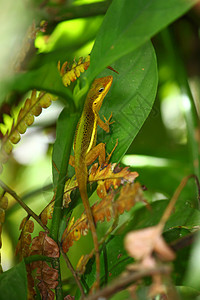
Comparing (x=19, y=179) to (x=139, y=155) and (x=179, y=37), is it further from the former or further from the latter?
(x=179, y=37)

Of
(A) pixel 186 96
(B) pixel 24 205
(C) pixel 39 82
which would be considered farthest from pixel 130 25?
(A) pixel 186 96

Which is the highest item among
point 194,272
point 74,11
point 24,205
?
point 74,11

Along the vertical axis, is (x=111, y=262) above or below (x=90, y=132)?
below

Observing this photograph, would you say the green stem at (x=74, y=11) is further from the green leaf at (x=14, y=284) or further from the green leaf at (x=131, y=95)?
the green leaf at (x=14, y=284)

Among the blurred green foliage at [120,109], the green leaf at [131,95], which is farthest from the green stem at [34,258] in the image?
the green leaf at [131,95]

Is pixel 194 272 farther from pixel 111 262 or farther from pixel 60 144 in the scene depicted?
pixel 60 144

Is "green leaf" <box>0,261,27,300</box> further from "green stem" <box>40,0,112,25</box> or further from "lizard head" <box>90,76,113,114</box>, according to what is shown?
"green stem" <box>40,0,112,25</box>

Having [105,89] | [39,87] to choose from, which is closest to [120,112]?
[105,89]
